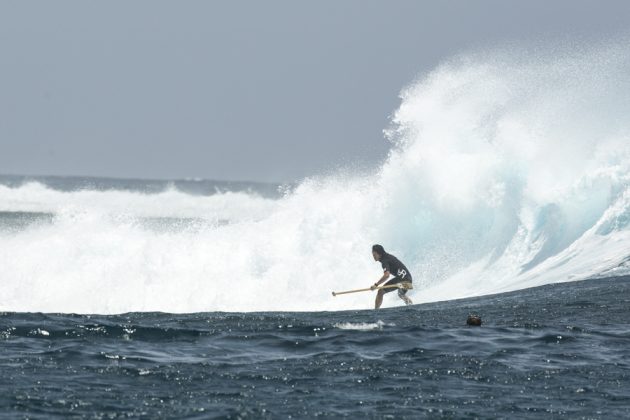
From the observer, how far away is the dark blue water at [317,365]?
10820mm

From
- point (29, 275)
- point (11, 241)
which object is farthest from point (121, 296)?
point (11, 241)

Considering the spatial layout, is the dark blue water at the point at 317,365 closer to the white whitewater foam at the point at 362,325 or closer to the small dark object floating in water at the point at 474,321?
the white whitewater foam at the point at 362,325

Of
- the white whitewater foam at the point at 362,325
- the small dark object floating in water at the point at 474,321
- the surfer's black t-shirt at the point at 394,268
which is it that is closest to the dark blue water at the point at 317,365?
the white whitewater foam at the point at 362,325

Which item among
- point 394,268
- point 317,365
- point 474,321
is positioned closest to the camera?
point 317,365

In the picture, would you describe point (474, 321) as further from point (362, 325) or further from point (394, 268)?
point (394, 268)

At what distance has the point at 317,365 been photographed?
12641mm

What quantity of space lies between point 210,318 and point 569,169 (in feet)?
49.8

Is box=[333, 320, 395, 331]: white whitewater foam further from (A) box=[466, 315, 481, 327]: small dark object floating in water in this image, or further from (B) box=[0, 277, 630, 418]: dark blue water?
(A) box=[466, 315, 481, 327]: small dark object floating in water

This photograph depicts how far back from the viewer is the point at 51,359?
12672 millimetres

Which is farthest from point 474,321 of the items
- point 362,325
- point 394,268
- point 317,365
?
point 394,268

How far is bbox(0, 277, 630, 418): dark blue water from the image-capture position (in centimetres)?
1082

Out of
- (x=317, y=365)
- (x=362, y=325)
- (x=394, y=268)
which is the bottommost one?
(x=317, y=365)

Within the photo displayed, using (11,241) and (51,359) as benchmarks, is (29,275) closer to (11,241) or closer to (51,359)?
(11,241)

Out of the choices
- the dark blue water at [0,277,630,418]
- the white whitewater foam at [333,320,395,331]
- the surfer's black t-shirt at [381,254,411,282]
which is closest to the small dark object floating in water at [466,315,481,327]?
the dark blue water at [0,277,630,418]
